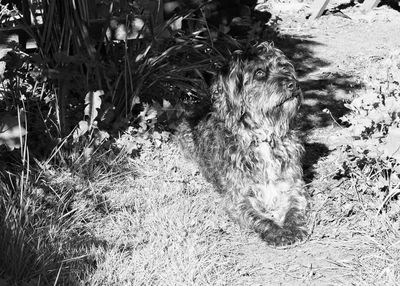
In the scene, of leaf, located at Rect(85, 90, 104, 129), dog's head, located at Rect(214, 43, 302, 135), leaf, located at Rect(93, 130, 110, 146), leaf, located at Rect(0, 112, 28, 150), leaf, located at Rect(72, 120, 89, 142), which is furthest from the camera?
leaf, located at Rect(93, 130, 110, 146)

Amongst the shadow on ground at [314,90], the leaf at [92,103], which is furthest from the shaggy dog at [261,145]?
the leaf at [92,103]

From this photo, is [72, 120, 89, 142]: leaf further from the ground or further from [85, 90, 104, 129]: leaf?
the ground

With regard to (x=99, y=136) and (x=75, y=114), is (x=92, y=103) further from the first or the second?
(x=75, y=114)

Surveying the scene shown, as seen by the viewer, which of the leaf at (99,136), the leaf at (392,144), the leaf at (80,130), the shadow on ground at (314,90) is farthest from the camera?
the shadow on ground at (314,90)

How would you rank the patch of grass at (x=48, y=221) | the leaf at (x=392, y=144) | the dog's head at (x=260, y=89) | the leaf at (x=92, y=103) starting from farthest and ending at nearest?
the leaf at (x=92, y=103) < the dog's head at (x=260, y=89) < the leaf at (x=392, y=144) < the patch of grass at (x=48, y=221)

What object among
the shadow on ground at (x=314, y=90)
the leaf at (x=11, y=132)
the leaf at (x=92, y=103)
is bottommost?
the shadow on ground at (x=314, y=90)

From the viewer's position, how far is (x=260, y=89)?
4758 mm

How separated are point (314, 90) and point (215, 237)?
3.28 metres

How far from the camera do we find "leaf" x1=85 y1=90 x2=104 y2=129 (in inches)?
201

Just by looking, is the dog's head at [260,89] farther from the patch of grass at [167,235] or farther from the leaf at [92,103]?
the leaf at [92,103]

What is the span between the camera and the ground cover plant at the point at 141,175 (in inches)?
164

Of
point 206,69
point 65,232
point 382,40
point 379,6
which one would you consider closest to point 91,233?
point 65,232

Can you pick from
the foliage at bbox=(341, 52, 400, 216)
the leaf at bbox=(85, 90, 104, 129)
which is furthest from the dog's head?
the leaf at bbox=(85, 90, 104, 129)

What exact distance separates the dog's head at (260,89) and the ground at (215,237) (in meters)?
0.59
